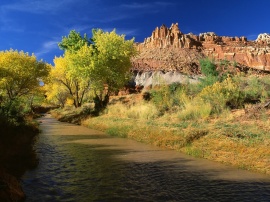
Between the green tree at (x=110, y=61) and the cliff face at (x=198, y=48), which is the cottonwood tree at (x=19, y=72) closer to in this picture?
the green tree at (x=110, y=61)

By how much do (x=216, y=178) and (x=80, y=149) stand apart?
21.9ft

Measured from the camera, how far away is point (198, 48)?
503 ft

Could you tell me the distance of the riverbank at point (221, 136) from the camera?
371 inches

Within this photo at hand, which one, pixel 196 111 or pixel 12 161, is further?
pixel 196 111

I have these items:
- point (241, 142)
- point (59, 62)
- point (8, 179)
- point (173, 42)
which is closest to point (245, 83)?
point (241, 142)

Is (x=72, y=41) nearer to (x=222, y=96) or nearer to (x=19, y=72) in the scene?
(x=19, y=72)

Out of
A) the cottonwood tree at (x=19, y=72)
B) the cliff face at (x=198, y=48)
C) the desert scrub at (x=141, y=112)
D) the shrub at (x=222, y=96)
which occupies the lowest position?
the desert scrub at (x=141, y=112)

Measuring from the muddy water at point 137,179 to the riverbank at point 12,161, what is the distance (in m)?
0.35

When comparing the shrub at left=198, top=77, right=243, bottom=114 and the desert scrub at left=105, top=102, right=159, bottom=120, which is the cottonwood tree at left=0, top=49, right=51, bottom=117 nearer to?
the desert scrub at left=105, top=102, right=159, bottom=120

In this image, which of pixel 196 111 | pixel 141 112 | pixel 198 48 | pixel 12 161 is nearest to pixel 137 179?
pixel 12 161

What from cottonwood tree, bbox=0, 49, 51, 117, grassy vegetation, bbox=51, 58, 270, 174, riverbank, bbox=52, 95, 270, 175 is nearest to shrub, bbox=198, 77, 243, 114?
grassy vegetation, bbox=51, 58, 270, 174

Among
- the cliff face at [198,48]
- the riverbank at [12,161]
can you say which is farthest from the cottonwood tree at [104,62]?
the cliff face at [198,48]

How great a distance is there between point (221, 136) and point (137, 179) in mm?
4506

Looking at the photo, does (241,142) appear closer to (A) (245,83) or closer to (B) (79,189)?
(B) (79,189)
